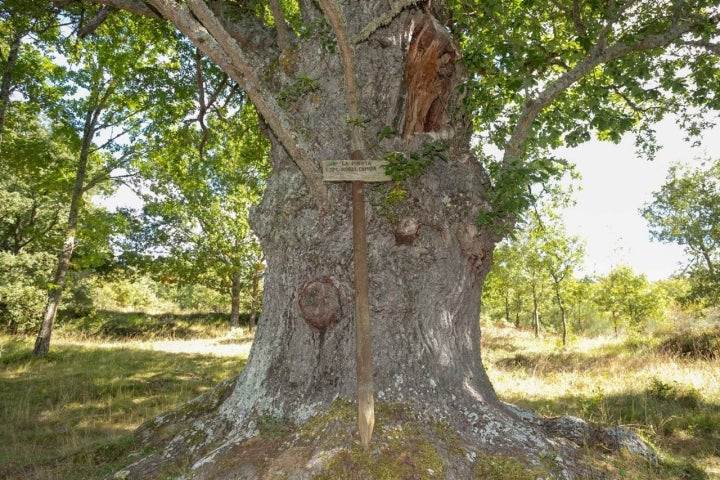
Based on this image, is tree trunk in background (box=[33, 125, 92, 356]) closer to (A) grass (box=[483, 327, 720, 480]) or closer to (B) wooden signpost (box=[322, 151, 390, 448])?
(B) wooden signpost (box=[322, 151, 390, 448])

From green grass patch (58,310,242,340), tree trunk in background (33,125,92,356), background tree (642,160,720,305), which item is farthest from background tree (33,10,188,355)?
background tree (642,160,720,305)

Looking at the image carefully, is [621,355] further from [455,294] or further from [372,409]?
[372,409]

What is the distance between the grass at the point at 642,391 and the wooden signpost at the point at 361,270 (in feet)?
6.95

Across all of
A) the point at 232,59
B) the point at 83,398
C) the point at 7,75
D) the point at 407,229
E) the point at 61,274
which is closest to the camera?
the point at 232,59

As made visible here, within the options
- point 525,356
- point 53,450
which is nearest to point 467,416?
point 53,450

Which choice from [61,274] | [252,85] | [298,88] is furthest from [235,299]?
[252,85]

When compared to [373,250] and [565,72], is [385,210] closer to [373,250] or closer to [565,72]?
[373,250]

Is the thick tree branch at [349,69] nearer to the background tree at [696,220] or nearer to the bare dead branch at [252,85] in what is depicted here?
the bare dead branch at [252,85]

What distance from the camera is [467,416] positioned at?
12.3 ft

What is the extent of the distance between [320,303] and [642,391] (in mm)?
6387

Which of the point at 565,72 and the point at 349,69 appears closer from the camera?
the point at 349,69

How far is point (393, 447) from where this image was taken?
3.27 metres

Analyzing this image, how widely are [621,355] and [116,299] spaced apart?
91.7ft

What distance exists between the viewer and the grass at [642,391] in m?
4.70
